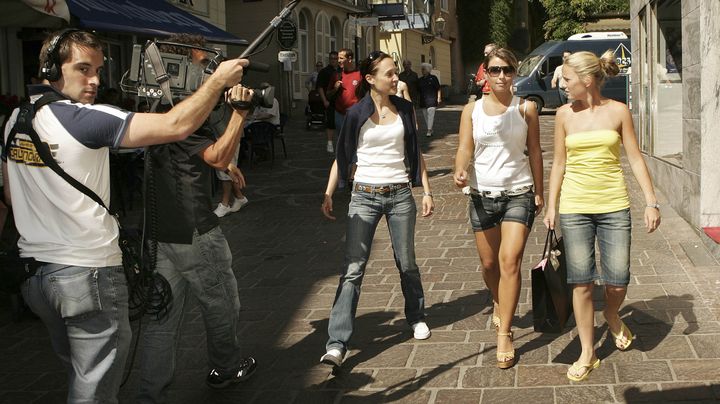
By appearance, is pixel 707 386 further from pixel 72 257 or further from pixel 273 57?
pixel 273 57

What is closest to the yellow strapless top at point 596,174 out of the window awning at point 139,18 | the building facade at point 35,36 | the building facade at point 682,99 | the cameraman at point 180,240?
the cameraman at point 180,240

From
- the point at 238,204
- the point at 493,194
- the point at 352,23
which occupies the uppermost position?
the point at 352,23

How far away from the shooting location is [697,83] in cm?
841

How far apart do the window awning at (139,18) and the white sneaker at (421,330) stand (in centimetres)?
942

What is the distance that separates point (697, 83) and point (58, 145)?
672 centimetres

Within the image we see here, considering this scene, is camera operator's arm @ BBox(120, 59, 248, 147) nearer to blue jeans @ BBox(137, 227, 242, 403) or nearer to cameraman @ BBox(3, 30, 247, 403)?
cameraman @ BBox(3, 30, 247, 403)

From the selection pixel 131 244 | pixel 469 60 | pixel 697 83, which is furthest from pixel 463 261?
pixel 469 60

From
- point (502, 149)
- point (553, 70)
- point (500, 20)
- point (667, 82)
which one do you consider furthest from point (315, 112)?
point (500, 20)

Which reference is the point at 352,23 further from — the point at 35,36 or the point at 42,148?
the point at 42,148

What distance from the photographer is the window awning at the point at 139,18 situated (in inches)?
556

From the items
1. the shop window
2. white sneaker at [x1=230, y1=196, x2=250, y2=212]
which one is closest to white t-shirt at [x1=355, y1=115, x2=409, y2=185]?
the shop window

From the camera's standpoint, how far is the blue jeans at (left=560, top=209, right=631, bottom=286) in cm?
497

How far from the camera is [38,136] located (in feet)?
10.4

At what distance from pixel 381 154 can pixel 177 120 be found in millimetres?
2594
